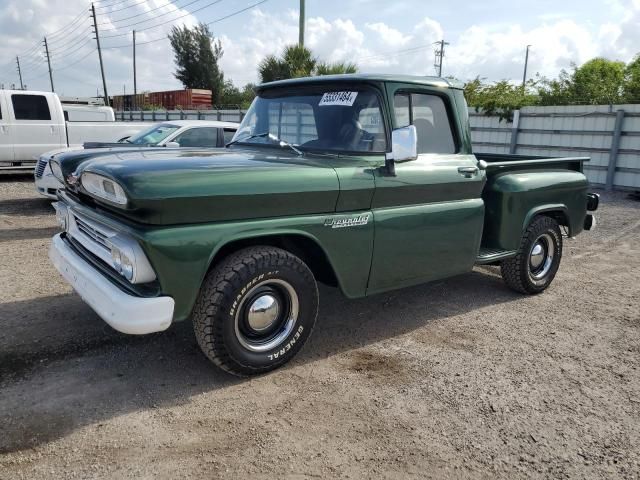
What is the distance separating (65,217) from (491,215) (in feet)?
11.4

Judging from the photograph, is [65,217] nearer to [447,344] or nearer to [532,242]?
[447,344]

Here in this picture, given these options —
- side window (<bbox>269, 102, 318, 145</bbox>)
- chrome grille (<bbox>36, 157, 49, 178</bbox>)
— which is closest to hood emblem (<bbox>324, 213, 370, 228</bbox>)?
side window (<bbox>269, 102, 318, 145</bbox>)

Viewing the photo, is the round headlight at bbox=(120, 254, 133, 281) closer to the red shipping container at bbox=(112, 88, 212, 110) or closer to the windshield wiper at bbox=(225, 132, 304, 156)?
the windshield wiper at bbox=(225, 132, 304, 156)

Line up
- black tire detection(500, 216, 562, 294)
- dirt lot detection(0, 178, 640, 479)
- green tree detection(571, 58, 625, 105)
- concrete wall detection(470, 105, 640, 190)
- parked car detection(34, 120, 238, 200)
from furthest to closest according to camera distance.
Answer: green tree detection(571, 58, 625, 105), concrete wall detection(470, 105, 640, 190), parked car detection(34, 120, 238, 200), black tire detection(500, 216, 562, 294), dirt lot detection(0, 178, 640, 479)

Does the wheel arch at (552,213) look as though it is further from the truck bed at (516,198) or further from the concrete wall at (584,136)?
the concrete wall at (584,136)

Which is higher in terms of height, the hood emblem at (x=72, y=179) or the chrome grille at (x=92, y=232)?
the hood emblem at (x=72, y=179)

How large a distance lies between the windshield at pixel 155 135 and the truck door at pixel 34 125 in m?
4.32

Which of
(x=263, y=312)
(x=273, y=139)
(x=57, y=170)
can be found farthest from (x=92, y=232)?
(x=273, y=139)

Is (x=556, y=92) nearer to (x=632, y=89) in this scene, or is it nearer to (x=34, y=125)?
(x=632, y=89)

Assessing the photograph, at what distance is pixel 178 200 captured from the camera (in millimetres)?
2744

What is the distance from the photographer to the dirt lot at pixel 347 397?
8.30 feet

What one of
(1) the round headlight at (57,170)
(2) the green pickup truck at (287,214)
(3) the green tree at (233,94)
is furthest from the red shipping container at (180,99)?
(2) the green pickup truck at (287,214)

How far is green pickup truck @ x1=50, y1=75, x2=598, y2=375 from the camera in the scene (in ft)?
9.16

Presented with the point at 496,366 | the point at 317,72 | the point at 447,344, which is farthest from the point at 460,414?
the point at 317,72
